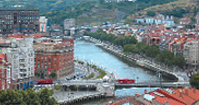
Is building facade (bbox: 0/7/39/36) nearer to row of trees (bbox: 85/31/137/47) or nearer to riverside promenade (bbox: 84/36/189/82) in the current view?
riverside promenade (bbox: 84/36/189/82)

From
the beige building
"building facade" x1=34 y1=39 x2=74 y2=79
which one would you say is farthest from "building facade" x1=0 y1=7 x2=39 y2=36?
the beige building

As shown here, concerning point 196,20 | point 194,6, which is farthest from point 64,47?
point 194,6

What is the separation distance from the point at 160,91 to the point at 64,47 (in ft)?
Answer: 99.1

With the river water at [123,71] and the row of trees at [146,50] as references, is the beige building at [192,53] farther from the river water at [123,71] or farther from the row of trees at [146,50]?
the river water at [123,71]

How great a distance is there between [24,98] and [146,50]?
206 feet

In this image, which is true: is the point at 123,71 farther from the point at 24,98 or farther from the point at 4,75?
the point at 24,98

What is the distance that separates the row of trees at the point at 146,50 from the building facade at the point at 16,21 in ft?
100

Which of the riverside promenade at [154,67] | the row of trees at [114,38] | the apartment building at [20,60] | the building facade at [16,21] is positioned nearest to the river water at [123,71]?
the riverside promenade at [154,67]

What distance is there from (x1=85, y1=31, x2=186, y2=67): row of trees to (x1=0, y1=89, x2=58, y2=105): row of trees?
43348mm

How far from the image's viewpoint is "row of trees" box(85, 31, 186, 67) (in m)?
79.0

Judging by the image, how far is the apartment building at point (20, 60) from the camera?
5453cm

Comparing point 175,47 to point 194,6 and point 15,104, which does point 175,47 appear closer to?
point 15,104

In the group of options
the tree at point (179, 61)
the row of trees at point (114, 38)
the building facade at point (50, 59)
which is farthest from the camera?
the row of trees at point (114, 38)

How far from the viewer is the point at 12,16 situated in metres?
101
